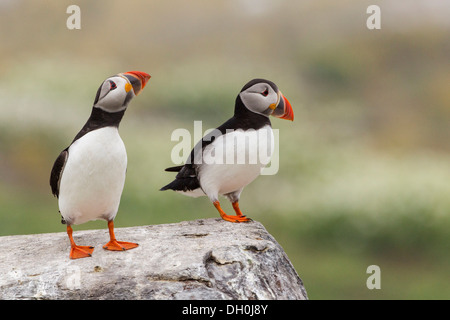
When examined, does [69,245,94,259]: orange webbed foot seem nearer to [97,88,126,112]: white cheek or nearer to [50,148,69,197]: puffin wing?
[50,148,69,197]: puffin wing

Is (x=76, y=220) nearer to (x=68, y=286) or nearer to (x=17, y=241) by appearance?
(x=68, y=286)

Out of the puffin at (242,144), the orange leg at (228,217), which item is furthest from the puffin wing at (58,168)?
the orange leg at (228,217)

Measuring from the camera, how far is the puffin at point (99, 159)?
4.47 metres

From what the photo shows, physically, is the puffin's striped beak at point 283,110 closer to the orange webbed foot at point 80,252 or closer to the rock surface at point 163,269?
the rock surface at point 163,269

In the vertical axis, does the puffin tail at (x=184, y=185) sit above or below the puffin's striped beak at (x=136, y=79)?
below

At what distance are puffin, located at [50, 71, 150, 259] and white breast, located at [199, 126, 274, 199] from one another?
915 millimetres

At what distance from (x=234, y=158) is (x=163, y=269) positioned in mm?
1257

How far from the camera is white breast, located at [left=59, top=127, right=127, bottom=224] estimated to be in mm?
4461

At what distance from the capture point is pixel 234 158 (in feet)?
17.0

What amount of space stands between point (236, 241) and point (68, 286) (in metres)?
1.32

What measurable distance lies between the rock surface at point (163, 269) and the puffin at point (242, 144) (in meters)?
0.43

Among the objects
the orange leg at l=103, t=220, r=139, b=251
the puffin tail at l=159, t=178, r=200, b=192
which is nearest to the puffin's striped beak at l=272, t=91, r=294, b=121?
the puffin tail at l=159, t=178, r=200, b=192

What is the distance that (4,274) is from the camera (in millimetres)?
4539
